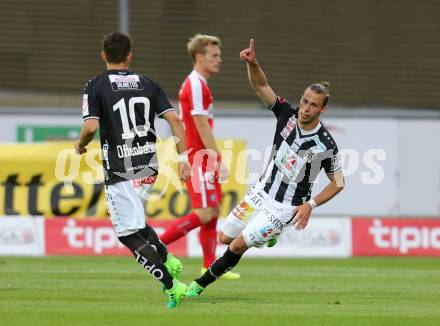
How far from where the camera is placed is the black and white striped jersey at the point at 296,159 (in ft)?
32.4

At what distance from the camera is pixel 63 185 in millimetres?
16875

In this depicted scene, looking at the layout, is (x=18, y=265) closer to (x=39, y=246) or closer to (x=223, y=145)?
(x=39, y=246)

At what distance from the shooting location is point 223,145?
58.6ft

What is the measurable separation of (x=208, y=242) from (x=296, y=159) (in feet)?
8.57

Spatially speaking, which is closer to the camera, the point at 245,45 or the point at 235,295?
the point at 235,295

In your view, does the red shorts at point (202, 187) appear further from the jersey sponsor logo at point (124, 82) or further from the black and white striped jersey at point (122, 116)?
the jersey sponsor logo at point (124, 82)

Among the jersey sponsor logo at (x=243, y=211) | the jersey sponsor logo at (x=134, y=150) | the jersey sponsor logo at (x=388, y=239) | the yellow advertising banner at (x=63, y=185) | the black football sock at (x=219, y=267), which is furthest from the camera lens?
the jersey sponsor logo at (x=388, y=239)

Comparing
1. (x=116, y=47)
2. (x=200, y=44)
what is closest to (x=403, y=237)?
(x=200, y=44)

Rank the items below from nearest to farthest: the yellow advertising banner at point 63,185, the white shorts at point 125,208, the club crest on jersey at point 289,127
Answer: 1. the white shorts at point 125,208
2. the club crest on jersey at point 289,127
3. the yellow advertising banner at point 63,185

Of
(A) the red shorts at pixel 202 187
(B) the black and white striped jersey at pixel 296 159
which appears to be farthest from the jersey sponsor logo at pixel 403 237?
(B) the black and white striped jersey at pixel 296 159

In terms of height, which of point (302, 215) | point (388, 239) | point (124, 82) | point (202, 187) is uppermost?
point (124, 82)

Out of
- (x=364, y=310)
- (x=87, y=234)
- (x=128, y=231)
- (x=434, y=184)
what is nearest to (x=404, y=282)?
(x=364, y=310)

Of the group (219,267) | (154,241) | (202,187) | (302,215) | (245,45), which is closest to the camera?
(302,215)

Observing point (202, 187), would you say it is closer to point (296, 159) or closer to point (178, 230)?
point (178, 230)
